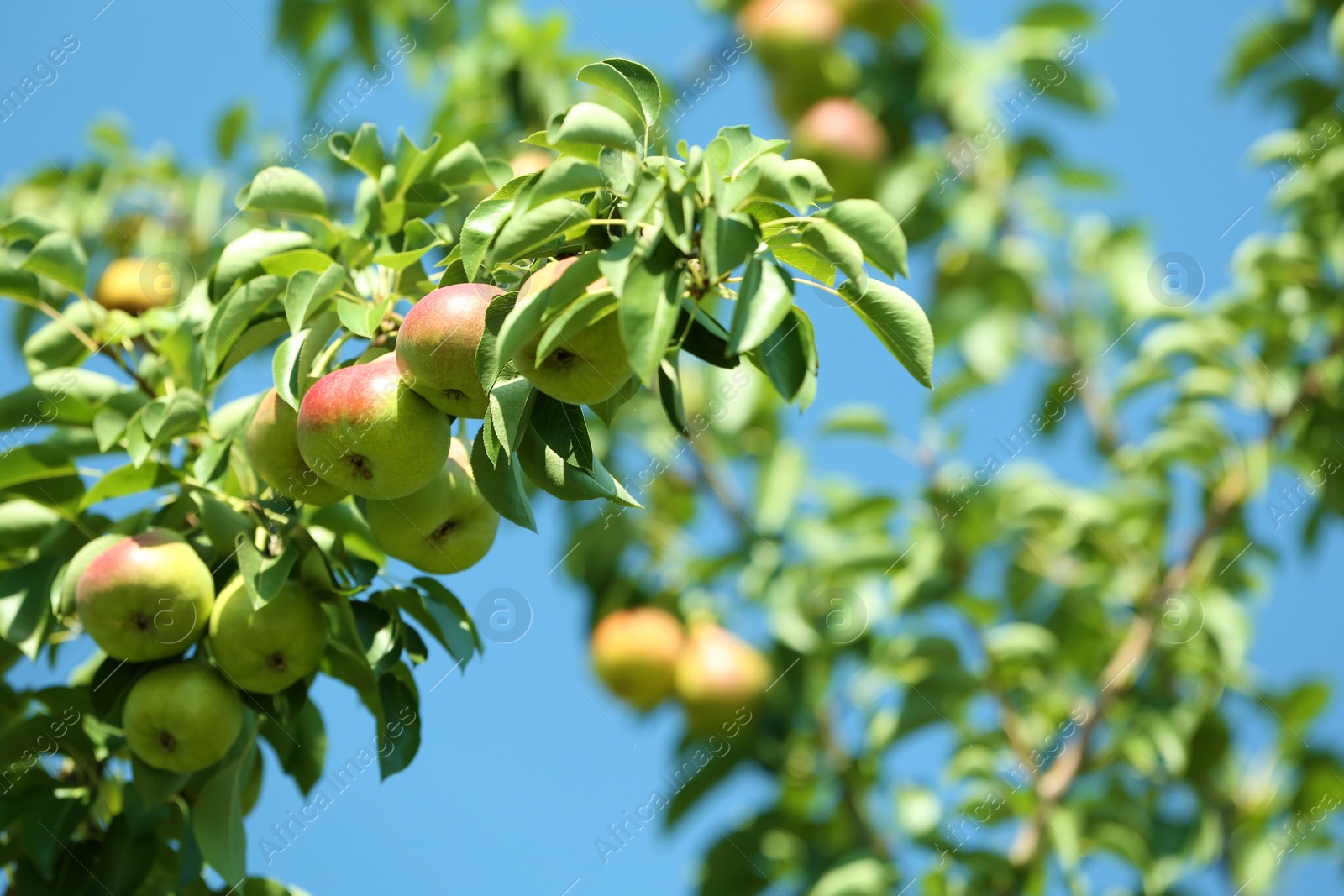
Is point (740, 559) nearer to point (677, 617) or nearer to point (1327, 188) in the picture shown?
point (677, 617)

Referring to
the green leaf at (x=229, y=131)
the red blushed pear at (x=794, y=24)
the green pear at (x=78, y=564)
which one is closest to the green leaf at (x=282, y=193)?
the green pear at (x=78, y=564)

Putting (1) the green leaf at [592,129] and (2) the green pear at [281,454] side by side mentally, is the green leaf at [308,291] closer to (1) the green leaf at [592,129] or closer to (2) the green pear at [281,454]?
(2) the green pear at [281,454]

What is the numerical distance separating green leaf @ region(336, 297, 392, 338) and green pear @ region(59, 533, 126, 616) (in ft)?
1.47

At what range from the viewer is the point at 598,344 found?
115cm

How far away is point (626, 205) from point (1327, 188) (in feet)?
8.52

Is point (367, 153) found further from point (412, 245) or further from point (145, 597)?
point (145, 597)

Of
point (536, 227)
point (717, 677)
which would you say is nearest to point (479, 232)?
Result: point (536, 227)

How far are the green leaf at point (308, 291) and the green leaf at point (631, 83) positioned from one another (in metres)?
0.37

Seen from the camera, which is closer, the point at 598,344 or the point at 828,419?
the point at 598,344

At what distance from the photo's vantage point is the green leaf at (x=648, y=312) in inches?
38.3

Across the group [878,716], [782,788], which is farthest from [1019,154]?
[782,788]

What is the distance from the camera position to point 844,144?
3471 millimetres

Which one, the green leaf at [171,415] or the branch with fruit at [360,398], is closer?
the branch with fruit at [360,398]

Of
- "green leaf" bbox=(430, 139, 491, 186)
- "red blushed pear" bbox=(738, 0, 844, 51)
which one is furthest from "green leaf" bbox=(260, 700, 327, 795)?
"red blushed pear" bbox=(738, 0, 844, 51)
